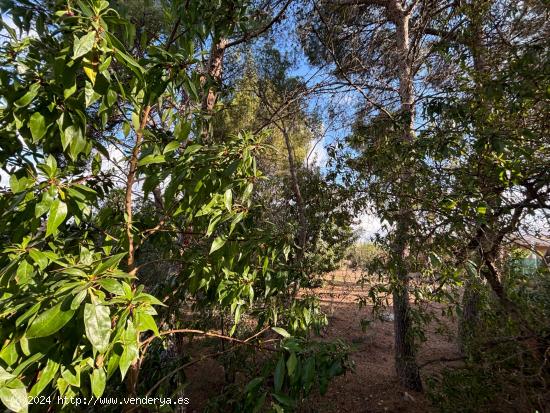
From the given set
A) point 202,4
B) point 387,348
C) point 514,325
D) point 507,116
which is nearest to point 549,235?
point 514,325

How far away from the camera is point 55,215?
0.81m

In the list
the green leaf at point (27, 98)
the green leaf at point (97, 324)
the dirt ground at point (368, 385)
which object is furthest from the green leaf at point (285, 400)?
the dirt ground at point (368, 385)

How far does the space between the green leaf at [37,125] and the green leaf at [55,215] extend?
0.22 meters

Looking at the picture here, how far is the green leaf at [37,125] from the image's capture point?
34.7 inches

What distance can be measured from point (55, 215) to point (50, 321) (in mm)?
322

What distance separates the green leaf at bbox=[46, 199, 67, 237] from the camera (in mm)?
792

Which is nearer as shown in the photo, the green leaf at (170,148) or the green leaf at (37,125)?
the green leaf at (37,125)

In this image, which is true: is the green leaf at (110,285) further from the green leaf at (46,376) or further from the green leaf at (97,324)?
the green leaf at (46,376)

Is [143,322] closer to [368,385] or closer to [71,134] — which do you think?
[71,134]

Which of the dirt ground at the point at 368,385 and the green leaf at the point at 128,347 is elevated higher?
the green leaf at the point at 128,347

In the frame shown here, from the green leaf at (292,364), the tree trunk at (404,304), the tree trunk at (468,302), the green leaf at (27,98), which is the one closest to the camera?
the green leaf at (27,98)

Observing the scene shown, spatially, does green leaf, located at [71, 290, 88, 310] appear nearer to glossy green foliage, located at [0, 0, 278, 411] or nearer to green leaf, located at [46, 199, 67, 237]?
glossy green foliage, located at [0, 0, 278, 411]

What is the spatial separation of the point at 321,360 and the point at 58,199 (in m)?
0.96

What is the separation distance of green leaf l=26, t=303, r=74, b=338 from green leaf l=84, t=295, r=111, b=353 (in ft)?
0.10
